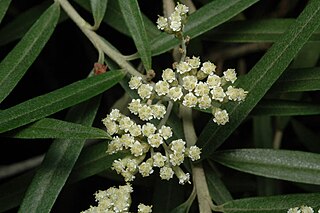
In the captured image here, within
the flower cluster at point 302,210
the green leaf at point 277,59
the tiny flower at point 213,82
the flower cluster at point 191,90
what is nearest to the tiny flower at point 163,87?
the flower cluster at point 191,90

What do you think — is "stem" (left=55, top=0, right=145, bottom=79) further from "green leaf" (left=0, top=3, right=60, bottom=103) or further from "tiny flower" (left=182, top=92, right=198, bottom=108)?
"tiny flower" (left=182, top=92, right=198, bottom=108)

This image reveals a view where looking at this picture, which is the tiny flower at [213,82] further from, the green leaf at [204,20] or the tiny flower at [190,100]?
the green leaf at [204,20]

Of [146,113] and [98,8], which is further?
[98,8]

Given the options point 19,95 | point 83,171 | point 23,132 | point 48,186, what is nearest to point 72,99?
point 23,132

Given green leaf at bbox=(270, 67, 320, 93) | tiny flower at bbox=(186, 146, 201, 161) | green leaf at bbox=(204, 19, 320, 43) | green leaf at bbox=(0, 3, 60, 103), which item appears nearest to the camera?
tiny flower at bbox=(186, 146, 201, 161)

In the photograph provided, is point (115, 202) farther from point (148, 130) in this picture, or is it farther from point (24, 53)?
point (24, 53)

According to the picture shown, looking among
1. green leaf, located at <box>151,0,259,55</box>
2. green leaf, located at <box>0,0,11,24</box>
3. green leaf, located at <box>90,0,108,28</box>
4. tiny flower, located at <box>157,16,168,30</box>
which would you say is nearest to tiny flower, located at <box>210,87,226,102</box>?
tiny flower, located at <box>157,16,168,30</box>

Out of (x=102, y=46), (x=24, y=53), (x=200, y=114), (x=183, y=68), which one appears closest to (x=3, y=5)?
(x=24, y=53)

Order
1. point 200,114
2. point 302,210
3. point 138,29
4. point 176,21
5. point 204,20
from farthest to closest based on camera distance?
point 200,114 → point 204,20 → point 138,29 → point 176,21 → point 302,210
